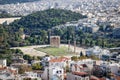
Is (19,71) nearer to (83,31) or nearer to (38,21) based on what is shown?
(83,31)

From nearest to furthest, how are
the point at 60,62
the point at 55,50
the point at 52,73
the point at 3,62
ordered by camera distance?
1. the point at 52,73
2. the point at 60,62
3. the point at 3,62
4. the point at 55,50

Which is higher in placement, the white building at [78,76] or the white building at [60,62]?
the white building at [78,76]

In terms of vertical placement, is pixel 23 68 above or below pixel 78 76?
below

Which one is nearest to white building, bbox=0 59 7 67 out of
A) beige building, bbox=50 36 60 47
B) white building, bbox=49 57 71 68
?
white building, bbox=49 57 71 68

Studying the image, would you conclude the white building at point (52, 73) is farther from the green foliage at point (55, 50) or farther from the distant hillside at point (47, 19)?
the distant hillside at point (47, 19)

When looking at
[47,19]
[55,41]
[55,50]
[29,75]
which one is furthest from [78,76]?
[47,19]

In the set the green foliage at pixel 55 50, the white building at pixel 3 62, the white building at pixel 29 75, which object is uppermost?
the white building at pixel 29 75

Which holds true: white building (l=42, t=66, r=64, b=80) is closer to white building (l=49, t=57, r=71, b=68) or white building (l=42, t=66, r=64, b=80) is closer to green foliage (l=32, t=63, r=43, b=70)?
white building (l=49, t=57, r=71, b=68)

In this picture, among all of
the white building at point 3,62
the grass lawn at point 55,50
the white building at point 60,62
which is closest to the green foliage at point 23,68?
the white building at point 60,62

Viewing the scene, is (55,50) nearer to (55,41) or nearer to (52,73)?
(55,41)
